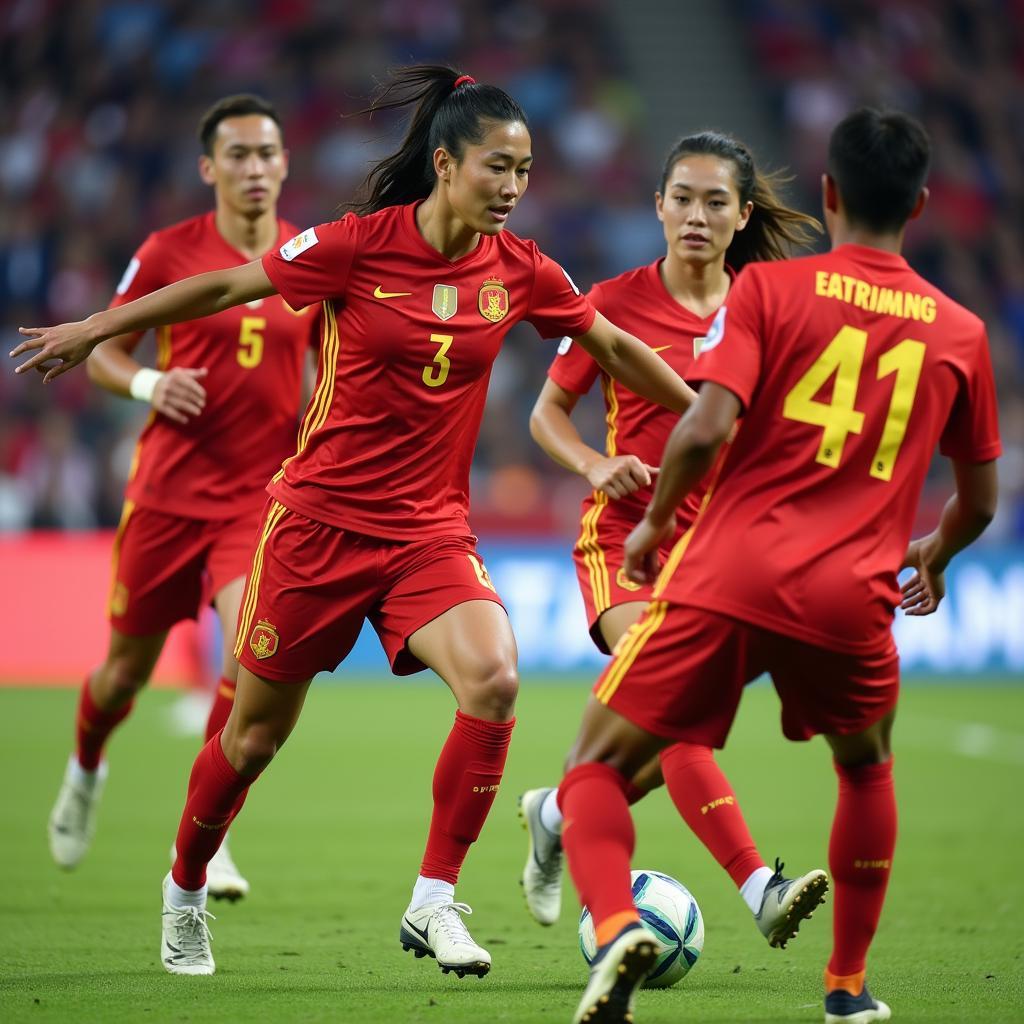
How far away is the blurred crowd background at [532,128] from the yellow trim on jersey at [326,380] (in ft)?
35.6

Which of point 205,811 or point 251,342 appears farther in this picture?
point 251,342

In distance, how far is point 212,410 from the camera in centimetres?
673

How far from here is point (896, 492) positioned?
4094 mm

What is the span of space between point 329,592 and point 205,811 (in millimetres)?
808

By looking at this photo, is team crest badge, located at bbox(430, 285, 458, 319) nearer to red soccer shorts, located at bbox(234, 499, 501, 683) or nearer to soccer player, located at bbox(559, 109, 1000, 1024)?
red soccer shorts, located at bbox(234, 499, 501, 683)

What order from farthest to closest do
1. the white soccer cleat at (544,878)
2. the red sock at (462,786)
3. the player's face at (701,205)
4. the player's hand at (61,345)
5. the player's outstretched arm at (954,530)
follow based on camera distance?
the white soccer cleat at (544,878) < the player's face at (701,205) < the red sock at (462,786) < the player's hand at (61,345) < the player's outstretched arm at (954,530)

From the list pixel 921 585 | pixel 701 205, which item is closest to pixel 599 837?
pixel 921 585

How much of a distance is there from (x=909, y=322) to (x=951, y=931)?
2.88 meters

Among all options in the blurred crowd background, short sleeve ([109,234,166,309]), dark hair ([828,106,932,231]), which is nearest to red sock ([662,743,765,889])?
dark hair ([828,106,932,231])

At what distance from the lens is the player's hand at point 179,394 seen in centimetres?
620

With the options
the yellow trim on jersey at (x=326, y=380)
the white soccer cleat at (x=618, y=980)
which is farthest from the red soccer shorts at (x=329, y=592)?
the white soccer cleat at (x=618, y=980)

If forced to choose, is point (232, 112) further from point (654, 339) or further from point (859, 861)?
point (859, 861)

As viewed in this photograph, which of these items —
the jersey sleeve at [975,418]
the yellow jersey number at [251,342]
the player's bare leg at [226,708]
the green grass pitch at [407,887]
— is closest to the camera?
the jersey sleeve at [975,418]

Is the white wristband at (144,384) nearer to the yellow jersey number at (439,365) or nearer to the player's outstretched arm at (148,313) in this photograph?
the player's outstretched arm at (148,313)
